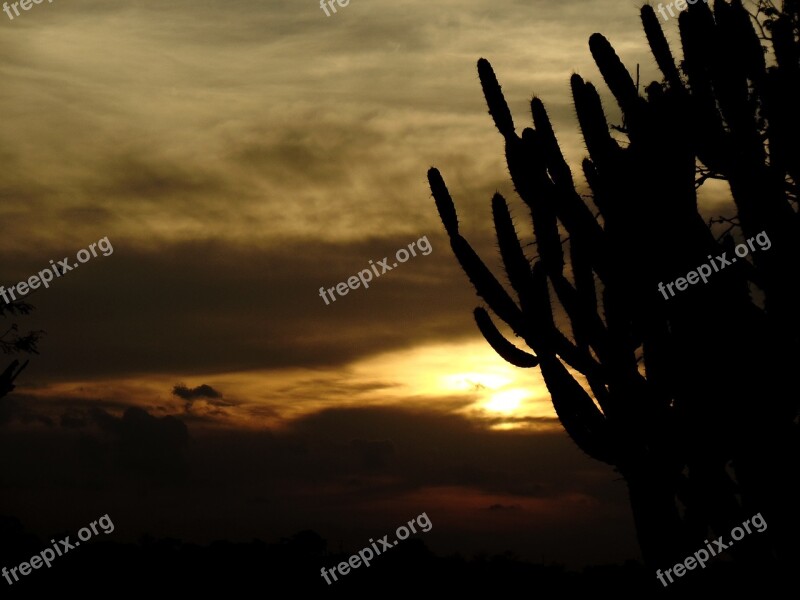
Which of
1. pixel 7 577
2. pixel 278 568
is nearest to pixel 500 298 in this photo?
pixel 278 568

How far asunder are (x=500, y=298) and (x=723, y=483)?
2463mm

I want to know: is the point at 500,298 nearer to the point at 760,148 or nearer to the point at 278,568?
the point at 760,148

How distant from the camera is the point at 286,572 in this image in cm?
1134

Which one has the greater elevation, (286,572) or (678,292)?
(678,292)

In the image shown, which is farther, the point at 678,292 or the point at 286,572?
the point at 286,572

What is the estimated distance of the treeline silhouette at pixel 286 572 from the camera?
1084cm

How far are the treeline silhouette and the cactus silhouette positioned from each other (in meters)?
4.01

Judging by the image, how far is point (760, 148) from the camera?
289 inches

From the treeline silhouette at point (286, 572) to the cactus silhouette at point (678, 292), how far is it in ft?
13.1

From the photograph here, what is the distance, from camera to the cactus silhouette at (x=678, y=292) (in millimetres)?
7137

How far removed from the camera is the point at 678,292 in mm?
7227

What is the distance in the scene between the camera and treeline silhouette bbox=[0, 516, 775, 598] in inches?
427

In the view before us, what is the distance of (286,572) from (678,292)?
6.70 metres

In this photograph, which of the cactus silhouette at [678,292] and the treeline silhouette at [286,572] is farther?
the treeline silhouette at [286,572]
